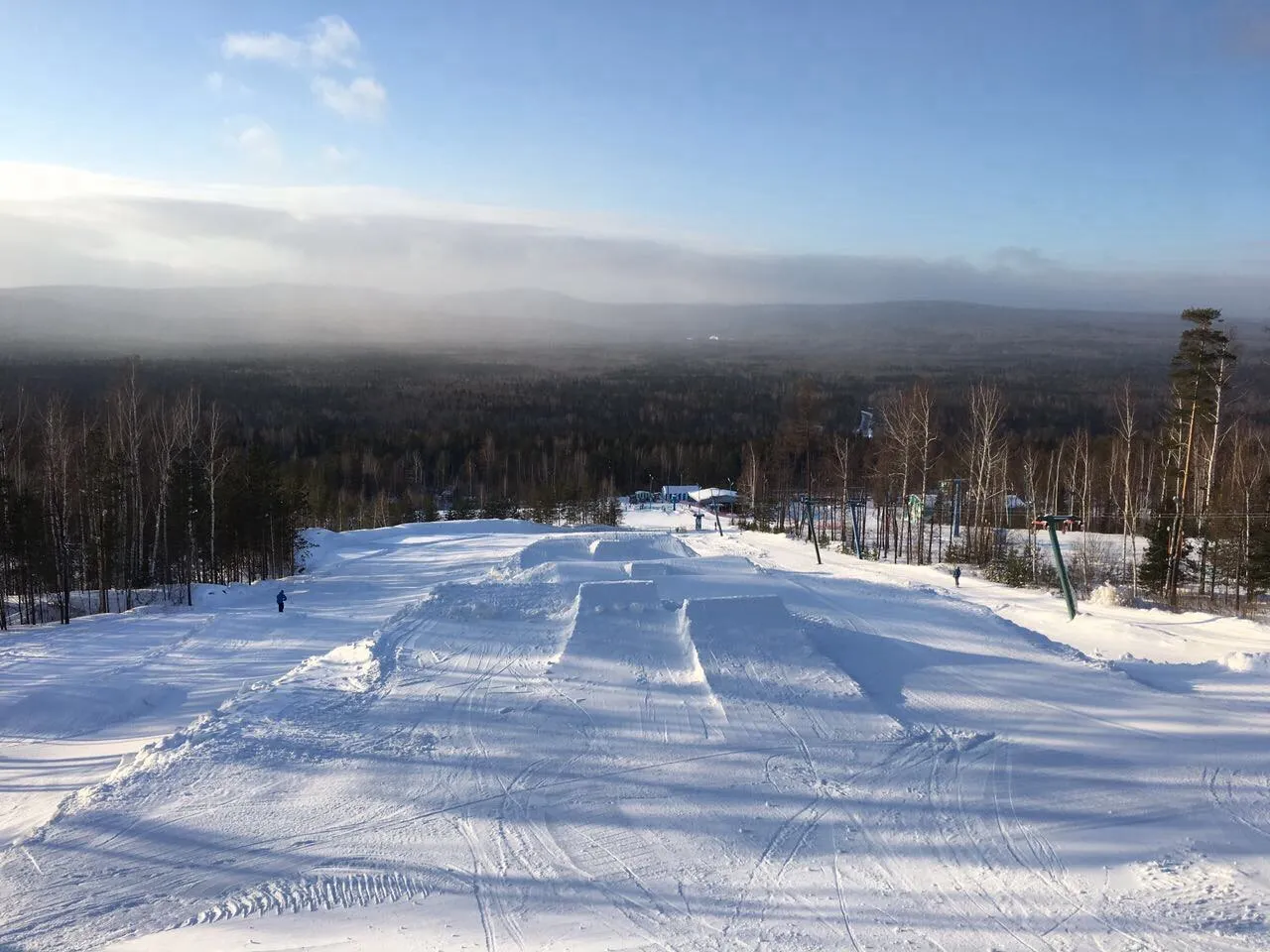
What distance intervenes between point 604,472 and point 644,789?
258 ft

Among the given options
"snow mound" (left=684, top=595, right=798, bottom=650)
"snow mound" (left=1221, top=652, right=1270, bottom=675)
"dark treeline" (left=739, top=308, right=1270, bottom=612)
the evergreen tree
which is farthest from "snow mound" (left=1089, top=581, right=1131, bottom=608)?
"snow mound" (left=684, top=595, right=798, bottom=650)

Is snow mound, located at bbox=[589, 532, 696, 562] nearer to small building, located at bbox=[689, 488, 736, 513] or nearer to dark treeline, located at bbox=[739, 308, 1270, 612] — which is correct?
dark treeline, located at bbox=[739, 308, 1270, 612]

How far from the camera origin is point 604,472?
8644 centimetres

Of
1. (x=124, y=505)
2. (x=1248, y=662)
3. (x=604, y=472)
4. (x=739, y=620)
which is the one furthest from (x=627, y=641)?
(x=604, y=472)

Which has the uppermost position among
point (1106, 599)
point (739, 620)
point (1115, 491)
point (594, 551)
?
point (739, 620)

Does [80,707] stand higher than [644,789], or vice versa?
[644,789]

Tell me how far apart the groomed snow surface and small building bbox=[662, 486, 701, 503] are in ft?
210

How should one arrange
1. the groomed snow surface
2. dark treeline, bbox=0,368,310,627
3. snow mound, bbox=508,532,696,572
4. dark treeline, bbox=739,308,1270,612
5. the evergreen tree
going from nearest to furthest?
the groomed snow surface
snow mound, bbox=508,532,696,572
dark treeline, bbox=0,368,310,627
dark treeline, bbox=739,308,1270,612
the evergreen tree

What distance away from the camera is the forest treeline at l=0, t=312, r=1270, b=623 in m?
26.6

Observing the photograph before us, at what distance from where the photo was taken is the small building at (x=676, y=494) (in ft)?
260

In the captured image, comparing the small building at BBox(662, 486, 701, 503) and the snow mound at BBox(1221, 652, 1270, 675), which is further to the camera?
the small building at BBox(662, 486, 701, 503)

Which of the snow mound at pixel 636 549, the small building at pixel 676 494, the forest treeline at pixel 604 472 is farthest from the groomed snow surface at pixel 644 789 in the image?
the small building at pixel 676 494

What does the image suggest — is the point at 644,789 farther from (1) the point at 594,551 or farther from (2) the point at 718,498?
(2) the point at 718,498

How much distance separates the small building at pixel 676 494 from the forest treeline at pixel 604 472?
20.3ft
